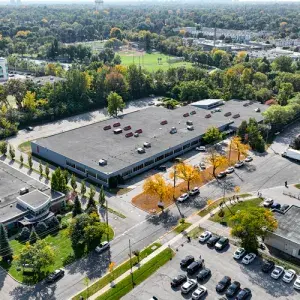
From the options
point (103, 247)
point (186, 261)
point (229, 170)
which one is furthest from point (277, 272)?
point (229, 170)

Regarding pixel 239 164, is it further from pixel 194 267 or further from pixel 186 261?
pixel 194 267

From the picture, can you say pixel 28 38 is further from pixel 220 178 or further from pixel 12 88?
pixel 220 178

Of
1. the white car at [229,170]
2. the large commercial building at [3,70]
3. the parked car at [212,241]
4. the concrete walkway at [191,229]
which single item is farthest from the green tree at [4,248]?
the large commercial building at [3,70]

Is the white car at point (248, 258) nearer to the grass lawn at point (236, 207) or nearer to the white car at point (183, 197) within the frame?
the grass lawn at point (236, 207)

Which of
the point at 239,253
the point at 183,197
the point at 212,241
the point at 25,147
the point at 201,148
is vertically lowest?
the point at 25,147

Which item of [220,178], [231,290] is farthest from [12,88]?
[231,290]

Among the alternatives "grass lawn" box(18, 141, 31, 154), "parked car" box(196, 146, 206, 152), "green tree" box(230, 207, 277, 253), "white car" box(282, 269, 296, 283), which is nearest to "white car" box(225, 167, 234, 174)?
"parked car" box(196, 146, 206, 152)
